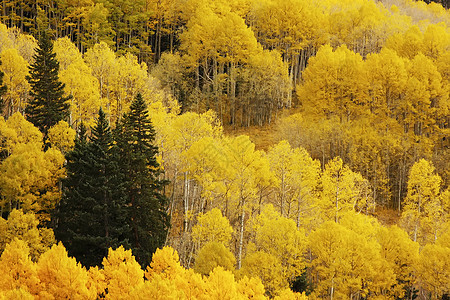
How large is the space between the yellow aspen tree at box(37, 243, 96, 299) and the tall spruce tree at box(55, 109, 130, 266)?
311cm

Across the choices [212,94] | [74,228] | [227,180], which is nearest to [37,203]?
[74,228]

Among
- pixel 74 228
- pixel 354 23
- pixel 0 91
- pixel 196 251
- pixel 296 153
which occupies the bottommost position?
pixel 196 251

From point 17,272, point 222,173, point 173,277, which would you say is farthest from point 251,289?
point 17,272

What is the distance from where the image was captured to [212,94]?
2776 inches

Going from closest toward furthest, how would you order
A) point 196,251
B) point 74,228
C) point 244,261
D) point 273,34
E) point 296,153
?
point 74,228, point 244,261, point 196,251, point 296,153, point 273,34

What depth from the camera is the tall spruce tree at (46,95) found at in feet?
139

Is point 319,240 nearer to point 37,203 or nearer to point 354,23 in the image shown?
point 37,203

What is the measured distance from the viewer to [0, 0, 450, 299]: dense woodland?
110 ft

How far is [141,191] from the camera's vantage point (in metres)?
36.4

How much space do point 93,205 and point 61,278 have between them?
272 inches

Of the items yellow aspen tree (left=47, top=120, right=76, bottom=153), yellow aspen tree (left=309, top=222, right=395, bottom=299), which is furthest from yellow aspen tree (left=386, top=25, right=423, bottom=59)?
yellow aspen tree (left=47, top=120, right=76, bottom=153)

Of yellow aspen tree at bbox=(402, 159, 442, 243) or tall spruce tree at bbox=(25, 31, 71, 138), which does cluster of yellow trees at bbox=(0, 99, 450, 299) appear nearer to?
yellow aspen tree at bbox=(402, 159, 442, 243)

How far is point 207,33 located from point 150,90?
22.3m

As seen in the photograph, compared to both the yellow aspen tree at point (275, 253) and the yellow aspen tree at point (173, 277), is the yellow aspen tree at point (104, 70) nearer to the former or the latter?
the yellow aspen tree at point (275, 253)
